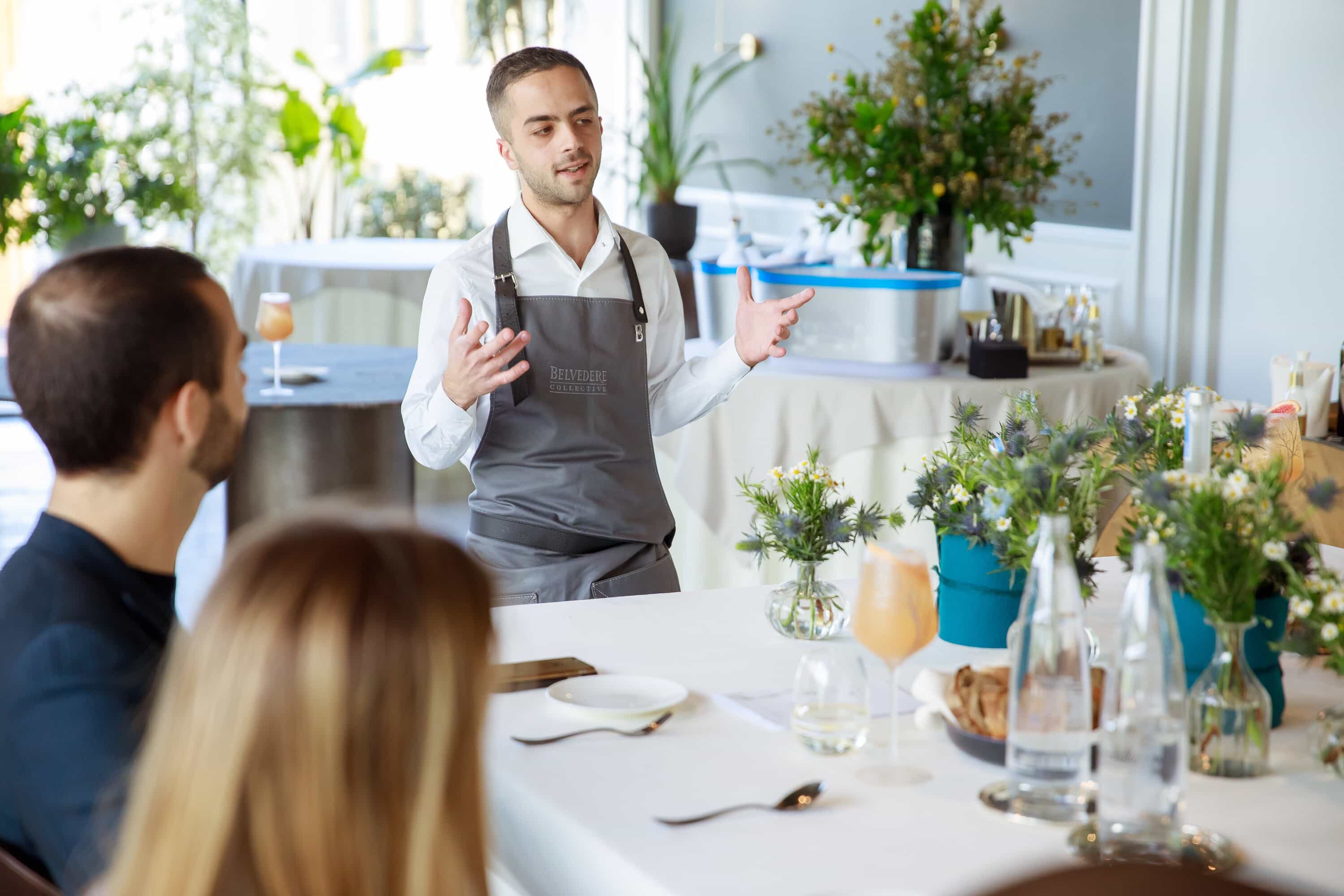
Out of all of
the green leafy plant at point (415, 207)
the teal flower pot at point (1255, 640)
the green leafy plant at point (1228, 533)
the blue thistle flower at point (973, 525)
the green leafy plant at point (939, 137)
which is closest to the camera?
the green leafy plant at point (1228, 533)

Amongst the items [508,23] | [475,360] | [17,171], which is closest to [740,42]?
[508,23]

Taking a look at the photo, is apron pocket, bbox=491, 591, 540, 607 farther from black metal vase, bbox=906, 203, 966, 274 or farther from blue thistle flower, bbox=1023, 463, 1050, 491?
black metal vase, bbox=906, 203, 966, 274

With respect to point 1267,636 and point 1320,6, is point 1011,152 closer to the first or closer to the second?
point 1320,6

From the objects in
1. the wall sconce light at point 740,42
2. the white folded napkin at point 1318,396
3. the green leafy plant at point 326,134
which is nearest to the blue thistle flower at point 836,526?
the white folded napkin at point 1318,396

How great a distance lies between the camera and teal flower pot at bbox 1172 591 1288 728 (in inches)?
61.3

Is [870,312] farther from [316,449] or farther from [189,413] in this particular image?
[189,413]

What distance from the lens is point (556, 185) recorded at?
8.53 ft

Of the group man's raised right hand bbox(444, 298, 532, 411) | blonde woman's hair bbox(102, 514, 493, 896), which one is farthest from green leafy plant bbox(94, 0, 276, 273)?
blonde woman's hair bbox(102, 514, 493, 896)

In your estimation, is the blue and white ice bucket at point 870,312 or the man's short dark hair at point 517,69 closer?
the man's short dark hair at point 517,69

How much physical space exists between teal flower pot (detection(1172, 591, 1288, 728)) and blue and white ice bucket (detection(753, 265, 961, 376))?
211 centimetres

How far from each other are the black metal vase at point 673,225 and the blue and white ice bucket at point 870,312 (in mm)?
2568

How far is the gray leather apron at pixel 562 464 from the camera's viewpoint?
2.56m

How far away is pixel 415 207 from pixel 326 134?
0.69m

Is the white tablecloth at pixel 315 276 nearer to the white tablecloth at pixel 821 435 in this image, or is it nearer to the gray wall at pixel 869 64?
the gray wall at pixel 869 64
